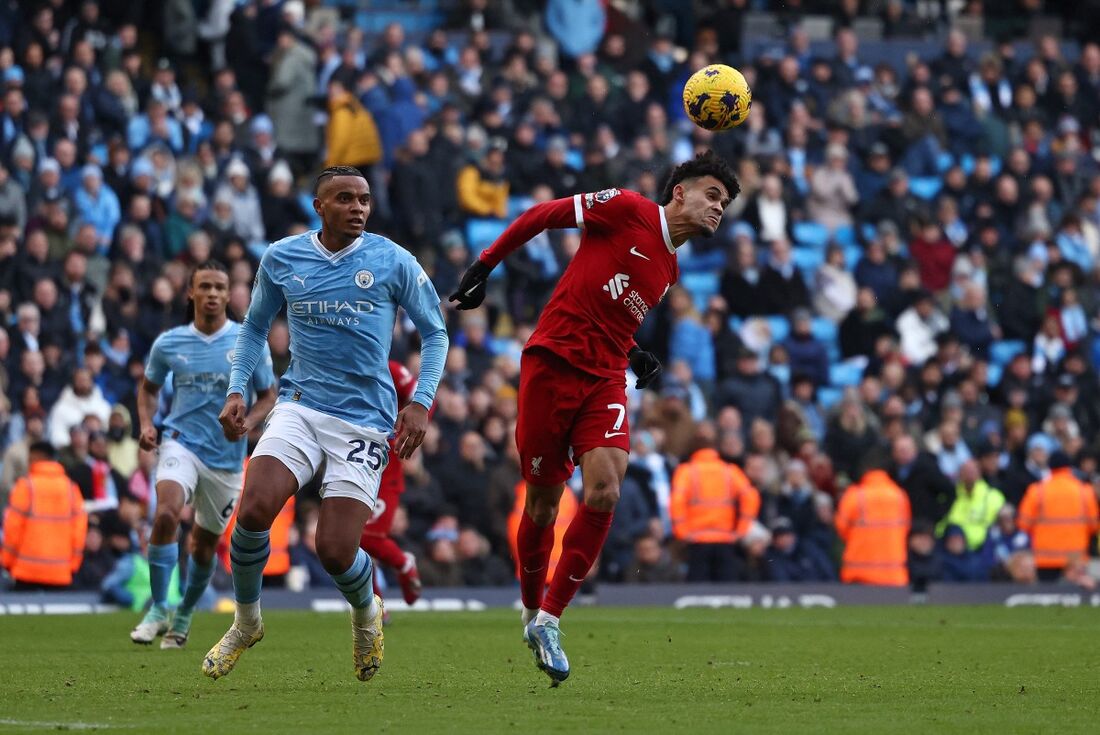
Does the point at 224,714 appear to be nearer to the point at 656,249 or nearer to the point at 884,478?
the point at 656,249

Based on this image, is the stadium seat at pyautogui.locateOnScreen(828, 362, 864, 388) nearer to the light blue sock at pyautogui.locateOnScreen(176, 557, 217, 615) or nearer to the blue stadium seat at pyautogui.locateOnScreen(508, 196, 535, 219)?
the blue stadium seat at pyautogui.locateOnScreen(508, 196, 535, 219)

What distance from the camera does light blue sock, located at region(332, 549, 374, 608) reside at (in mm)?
9734

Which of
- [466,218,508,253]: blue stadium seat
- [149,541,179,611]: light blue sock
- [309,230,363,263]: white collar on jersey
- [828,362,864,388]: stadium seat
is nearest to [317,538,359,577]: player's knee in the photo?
[309,230,363,263]: white collar on jersey

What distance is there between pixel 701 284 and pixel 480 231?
3138 millimetres

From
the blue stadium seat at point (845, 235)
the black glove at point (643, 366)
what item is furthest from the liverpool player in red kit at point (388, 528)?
the blue stadium seat at point (845, 235)

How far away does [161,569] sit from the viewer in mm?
13156

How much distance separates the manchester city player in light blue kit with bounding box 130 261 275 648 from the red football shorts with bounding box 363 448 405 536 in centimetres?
219

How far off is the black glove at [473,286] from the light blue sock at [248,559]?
1.49 meters

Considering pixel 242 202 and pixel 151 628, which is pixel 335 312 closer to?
pixel 151 628

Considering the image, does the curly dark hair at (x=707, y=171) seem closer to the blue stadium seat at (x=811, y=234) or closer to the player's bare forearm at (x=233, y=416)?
the player's bare forearm at (x=233, y=416)

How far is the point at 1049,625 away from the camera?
16.7 m

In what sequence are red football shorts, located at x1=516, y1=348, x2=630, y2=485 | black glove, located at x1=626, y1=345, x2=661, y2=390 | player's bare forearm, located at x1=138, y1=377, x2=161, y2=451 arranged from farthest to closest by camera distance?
player's bare forearm, located at x1=138, y1=377, x2=161, y2=451 < black glove, located at x1=626, y1=345, x2=661, y2=390 < red football shorts, located at x1=516, y1=348, x2=630, y2=485

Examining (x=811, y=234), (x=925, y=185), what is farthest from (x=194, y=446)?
(x=925, y=185)

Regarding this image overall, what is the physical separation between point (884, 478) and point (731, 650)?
8506 millimetres
